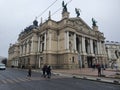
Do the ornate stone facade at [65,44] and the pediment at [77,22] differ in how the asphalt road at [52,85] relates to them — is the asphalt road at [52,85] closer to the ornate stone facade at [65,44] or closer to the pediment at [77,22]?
the ornate stone facade at [65,44]

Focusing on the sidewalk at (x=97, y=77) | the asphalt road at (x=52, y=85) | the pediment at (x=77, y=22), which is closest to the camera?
the asphalt road at (x=52, y=85)

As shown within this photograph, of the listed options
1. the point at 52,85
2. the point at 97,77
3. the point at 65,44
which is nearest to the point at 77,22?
the point at 65,44

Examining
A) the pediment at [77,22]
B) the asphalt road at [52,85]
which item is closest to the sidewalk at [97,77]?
the asphalt road at [52,85]

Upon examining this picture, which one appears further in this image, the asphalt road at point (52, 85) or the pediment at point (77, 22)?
the pediment at point (77, 22)

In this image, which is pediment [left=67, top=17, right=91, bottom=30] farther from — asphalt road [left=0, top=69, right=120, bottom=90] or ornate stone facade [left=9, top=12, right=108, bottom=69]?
asphalt road [left=0, top=69, right=120, bottom=90]

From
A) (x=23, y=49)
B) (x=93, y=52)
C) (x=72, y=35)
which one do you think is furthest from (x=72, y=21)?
(x=23, y=49)

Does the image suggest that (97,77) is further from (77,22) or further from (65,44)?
(77,22)

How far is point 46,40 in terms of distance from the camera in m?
42.9

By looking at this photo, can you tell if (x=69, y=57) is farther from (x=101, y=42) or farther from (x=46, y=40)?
(x=101, y=42)

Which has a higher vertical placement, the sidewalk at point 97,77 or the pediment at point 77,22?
the pediment at point 77,22

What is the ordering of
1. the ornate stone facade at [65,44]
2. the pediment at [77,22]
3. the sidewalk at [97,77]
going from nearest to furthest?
the sidewalk at [97,77], the ornate stone facade at [65,44], the pediment at [77,22]

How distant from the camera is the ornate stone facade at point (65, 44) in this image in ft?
134

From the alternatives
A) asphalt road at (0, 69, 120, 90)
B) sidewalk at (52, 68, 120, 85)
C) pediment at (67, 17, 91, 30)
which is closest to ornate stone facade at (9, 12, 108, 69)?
pediment at (67, 17, 91, 30)

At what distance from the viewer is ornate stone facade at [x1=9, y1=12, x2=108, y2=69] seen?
4078 cm
